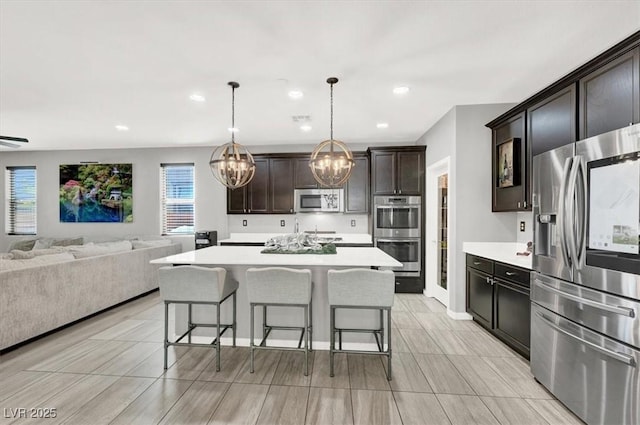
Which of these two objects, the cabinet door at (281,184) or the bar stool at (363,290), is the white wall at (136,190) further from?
the bar stool at (363,290)

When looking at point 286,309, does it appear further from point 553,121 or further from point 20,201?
point 20,201

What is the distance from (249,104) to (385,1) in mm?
2170

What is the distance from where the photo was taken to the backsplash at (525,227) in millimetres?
3344

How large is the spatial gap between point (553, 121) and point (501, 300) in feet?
5.71

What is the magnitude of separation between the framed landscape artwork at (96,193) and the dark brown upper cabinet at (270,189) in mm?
2489

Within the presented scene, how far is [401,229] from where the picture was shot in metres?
4.88

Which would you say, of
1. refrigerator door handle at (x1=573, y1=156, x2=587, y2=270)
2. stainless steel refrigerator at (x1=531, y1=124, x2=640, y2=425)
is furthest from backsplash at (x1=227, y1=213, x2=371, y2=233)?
refrigerator door handle at (x1=573, y1=156, x2=587, y2=270)

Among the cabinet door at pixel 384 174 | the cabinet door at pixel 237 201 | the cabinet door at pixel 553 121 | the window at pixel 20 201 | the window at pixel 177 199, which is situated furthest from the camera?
the window at pixel 20 201

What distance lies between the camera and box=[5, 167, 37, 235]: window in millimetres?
6129

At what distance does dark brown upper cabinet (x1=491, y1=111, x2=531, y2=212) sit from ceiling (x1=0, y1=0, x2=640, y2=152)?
42 centimetres

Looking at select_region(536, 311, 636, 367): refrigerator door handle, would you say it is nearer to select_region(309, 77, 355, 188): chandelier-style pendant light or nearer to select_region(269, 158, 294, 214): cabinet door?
select_region(309, 77, 355, 188): chandelier-style pendant light

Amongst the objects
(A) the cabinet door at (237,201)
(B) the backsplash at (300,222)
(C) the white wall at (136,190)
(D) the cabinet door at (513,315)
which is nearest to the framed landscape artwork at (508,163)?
(D) the cabinet door at (513,315)

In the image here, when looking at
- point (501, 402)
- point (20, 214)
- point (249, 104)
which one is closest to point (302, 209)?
point (249, 104)

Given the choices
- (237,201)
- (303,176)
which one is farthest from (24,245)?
(303,176)
